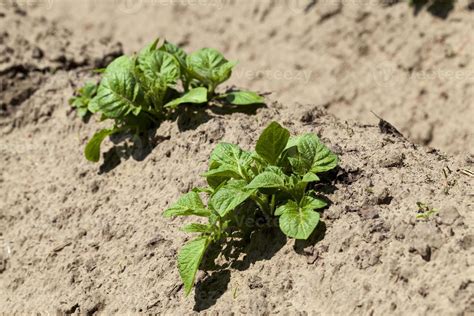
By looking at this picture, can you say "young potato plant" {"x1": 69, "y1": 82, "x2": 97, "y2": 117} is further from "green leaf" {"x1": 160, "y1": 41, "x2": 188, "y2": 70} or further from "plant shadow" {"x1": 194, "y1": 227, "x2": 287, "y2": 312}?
"plant shadow" {"x1": 194, "y1": 227, "x2": 287, "y2": 312}

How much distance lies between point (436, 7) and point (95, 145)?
3.60m

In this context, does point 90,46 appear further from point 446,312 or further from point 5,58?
point 446,312

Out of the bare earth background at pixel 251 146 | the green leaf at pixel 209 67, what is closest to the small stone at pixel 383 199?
the bare earth background at pixel 251 146

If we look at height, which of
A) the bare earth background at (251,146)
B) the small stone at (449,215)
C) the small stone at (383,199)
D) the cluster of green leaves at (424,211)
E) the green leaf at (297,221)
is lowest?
the bare earth background at (251,146)

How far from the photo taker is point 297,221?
3.13 metres

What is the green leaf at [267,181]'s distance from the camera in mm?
3144

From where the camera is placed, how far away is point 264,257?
3287mm

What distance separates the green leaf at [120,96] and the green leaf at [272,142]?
3.68ft

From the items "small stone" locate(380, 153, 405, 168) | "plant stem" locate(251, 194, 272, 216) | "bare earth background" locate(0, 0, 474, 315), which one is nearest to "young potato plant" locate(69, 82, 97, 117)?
"bare earth background" locate(0, 0, 474, 315)

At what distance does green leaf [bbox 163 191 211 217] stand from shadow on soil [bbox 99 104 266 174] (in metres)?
0.90

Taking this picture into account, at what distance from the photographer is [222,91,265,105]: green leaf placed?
14.2ft

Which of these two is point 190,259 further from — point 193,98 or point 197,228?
point 193,98

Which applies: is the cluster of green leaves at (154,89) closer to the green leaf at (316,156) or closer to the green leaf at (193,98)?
the green leaf at (193,98)

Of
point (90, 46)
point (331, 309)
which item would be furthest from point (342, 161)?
point (90, 46)
